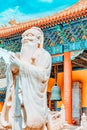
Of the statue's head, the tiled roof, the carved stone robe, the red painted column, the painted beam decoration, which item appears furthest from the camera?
the painted beam decoration

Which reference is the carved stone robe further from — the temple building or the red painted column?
the red painted column

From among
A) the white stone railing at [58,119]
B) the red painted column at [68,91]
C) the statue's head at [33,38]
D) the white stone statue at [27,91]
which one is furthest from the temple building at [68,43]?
the white stone statue at [27,91]

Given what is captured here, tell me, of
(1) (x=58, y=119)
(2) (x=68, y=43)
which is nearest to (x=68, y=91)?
(1) (x=58, y=119)

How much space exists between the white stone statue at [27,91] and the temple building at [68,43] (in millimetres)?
5663

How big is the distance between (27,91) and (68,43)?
7185mm

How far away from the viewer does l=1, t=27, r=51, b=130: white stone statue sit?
3.64 meters

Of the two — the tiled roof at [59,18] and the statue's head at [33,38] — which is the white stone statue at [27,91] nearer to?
the statue's head at [33,38]

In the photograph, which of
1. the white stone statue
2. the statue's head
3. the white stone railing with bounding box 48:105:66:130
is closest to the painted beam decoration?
the white stone railing with bounding box 48:105:66:130

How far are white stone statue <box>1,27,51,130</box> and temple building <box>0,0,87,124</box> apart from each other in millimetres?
5663

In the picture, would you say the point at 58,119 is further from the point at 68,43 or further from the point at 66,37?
the point at 66,37

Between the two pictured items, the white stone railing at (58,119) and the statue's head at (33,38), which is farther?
the white stone railing at (58,119)

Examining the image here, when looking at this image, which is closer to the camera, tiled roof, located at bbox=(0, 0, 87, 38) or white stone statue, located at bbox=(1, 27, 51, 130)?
white stone statue, located at bbox=(1, 27, 51, 130)

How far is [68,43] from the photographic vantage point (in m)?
10.7

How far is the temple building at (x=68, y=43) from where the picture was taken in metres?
9.79
